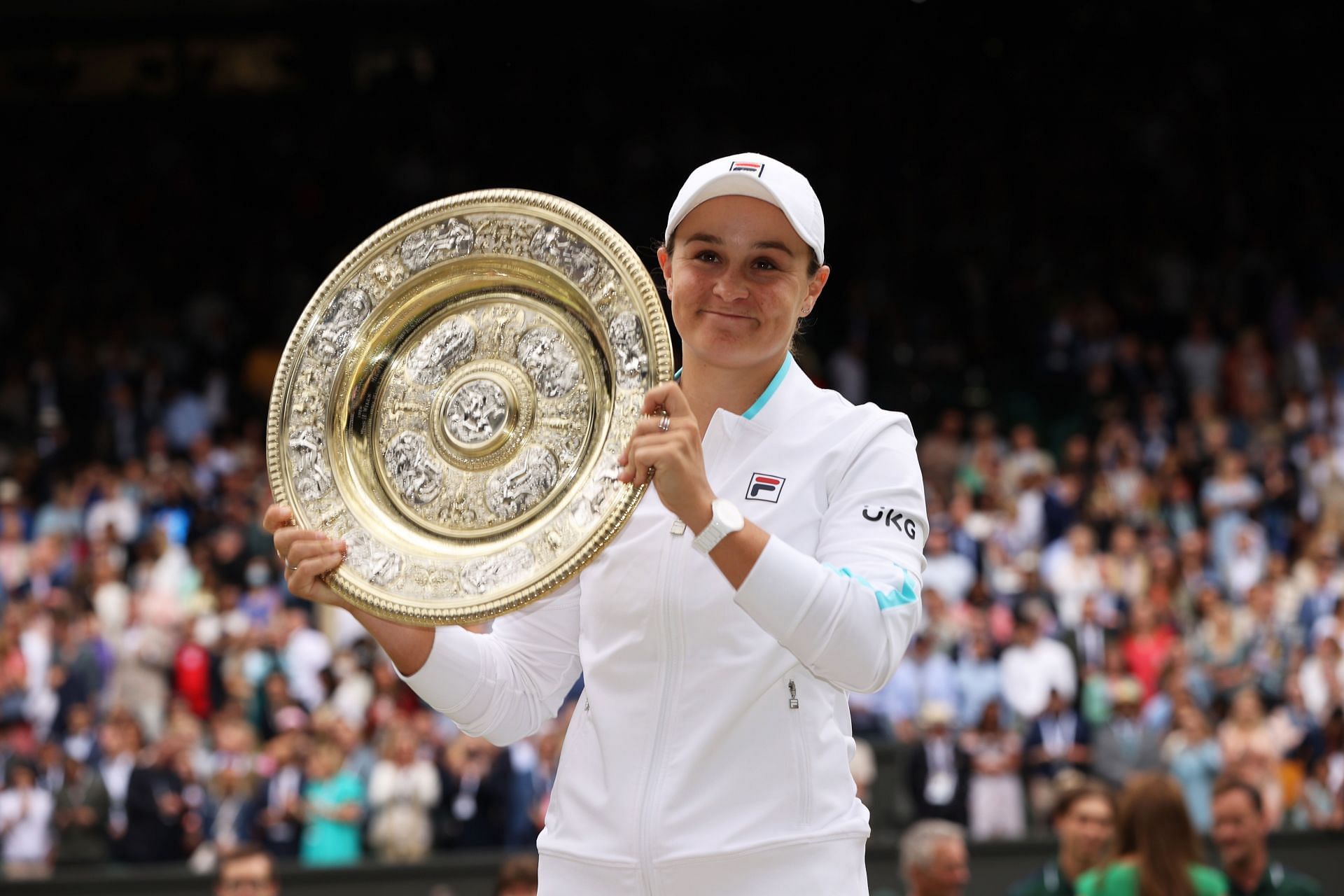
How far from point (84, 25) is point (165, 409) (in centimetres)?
719

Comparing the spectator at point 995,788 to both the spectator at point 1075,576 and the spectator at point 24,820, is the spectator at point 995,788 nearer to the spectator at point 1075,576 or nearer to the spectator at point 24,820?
the spectator at point 1075,576

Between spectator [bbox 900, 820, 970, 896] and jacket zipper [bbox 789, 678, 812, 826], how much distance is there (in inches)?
141

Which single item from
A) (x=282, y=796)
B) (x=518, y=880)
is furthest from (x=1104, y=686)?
(x=518, y=880)

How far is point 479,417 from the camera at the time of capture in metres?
3.22

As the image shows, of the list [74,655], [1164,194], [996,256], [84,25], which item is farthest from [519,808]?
[84,25]

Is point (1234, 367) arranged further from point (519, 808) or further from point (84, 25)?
point (84, 25)

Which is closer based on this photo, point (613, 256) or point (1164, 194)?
point (613, 256)

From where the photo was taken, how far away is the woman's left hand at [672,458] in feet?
8.96

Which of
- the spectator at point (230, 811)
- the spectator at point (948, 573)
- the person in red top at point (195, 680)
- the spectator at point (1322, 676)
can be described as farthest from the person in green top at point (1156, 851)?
the person in red top at point (195, 680)

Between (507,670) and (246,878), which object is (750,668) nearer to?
(507,670)

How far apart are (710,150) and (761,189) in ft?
59.8

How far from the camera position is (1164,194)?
2033 centimetres

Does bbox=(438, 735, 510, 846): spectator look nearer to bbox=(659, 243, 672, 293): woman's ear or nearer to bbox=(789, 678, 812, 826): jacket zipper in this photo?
bbox=(659, 243, 672, 293): woman's ear

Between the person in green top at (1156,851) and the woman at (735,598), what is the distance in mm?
3120
